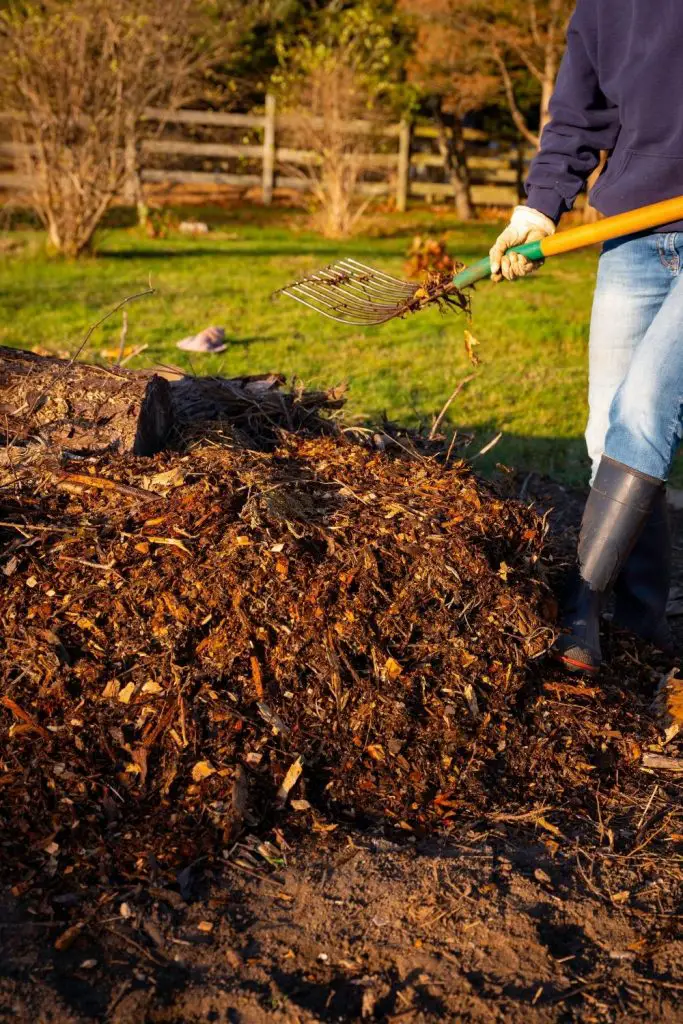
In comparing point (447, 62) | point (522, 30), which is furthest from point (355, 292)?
point (447, 62)

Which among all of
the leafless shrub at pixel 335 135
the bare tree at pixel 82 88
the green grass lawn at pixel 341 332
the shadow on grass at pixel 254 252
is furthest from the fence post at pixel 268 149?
the bare tree at pixel 82 88

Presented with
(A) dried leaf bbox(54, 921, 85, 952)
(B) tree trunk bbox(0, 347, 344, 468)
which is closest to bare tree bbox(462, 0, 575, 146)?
(B) tree trunk bbox(0, 347, 344, 468)

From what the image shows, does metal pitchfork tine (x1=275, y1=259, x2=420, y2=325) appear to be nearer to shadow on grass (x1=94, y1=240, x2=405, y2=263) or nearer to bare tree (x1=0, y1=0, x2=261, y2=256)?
bare tree (x1=0, y1=0, x2=261, y2=256)

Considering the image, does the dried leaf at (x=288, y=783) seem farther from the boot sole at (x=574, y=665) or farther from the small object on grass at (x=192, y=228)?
the small object on grass at (x=192, y=228)

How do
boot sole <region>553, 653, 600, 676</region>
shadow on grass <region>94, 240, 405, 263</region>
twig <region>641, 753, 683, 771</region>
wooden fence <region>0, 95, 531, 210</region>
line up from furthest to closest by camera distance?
wooden fence <region>0, 95, 531, 210</region> → shadow on grass <region>94, 240, 405, 263</region> → boot sole <region>553, 653, 600, 676</region> → twig <region>641, 753, 683, 771</region>

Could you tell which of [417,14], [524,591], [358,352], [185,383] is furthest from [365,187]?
[524,591]

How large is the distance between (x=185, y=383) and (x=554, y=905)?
2.25 metres

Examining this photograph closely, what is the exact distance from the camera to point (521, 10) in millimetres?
15461

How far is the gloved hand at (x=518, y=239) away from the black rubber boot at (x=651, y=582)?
0.86 meters

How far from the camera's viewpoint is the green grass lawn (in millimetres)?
5816

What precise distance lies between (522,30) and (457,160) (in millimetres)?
2782

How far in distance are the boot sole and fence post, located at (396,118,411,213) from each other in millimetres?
16892

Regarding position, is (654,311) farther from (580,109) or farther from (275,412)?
(275,412)

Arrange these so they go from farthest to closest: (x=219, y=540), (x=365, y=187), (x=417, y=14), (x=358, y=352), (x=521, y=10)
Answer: (x=365, y=187)
(x=417, y=14)
(x=521, y=10)
(x=358, y=352)
(x=219, y=540)
